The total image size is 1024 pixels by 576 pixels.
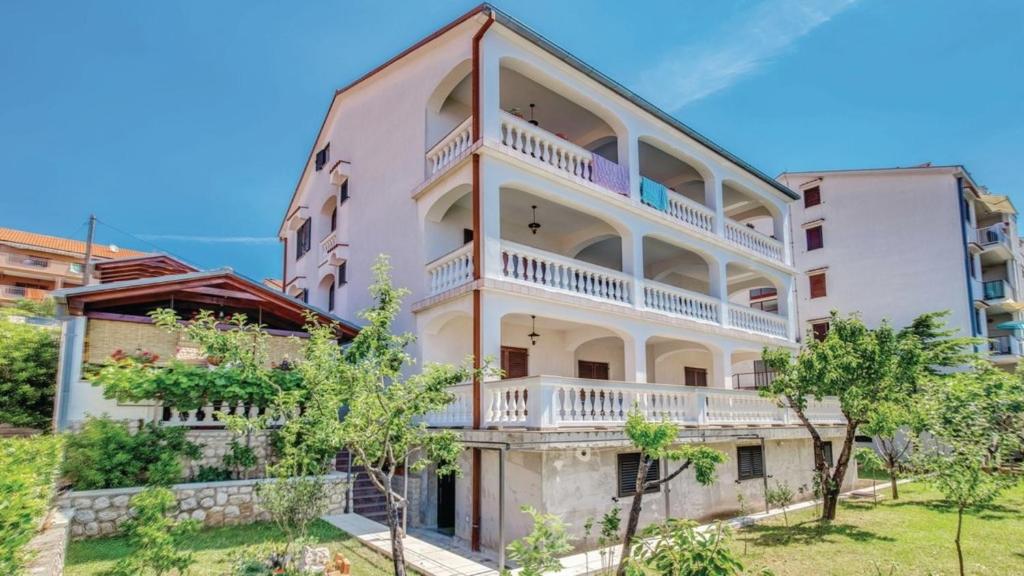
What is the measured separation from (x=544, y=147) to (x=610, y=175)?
7.90ft

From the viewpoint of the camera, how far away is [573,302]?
43.0ft

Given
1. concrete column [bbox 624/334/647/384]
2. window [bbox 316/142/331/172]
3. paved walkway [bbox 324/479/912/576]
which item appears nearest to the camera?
paved walkway [bbox 324/479/912/576]

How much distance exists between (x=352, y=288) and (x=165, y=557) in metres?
12.0

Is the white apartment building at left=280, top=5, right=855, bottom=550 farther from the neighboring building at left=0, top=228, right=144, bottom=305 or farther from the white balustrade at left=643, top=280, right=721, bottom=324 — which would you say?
the neighboring building at left=0, top=228, right=144, bottom=305

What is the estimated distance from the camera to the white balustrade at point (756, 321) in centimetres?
1817

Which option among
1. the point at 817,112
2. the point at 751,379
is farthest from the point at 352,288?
the point at 751,379

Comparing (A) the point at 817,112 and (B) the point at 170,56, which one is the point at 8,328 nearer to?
(B) the point at 170,56

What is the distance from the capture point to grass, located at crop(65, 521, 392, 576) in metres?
8.20

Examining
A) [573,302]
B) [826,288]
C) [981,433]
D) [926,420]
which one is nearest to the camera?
[981,433]

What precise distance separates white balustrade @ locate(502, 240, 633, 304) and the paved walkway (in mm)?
5516

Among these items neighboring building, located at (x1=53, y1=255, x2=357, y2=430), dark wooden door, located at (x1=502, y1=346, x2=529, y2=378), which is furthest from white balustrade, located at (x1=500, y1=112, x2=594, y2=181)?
neighboring building, located at (x1=53, y1=255, x2=357, y2=430)

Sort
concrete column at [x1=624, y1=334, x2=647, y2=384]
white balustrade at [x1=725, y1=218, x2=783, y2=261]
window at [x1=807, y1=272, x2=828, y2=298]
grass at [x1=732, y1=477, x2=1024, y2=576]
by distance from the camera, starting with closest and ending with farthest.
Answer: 1. grass at [x1=732, y1=477, x2=1024, y2=576]
2. concrete column at [x1=624, y1=334, x2=647, y2=384]
3. white balustrade at [x1=725, y1=218, x2=783, y2=261]
4. window at [x1=807, y1=272, x2=828, y2=298]

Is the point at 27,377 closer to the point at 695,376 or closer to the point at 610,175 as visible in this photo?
the point at 610,175

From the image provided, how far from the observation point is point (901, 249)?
2711cm
